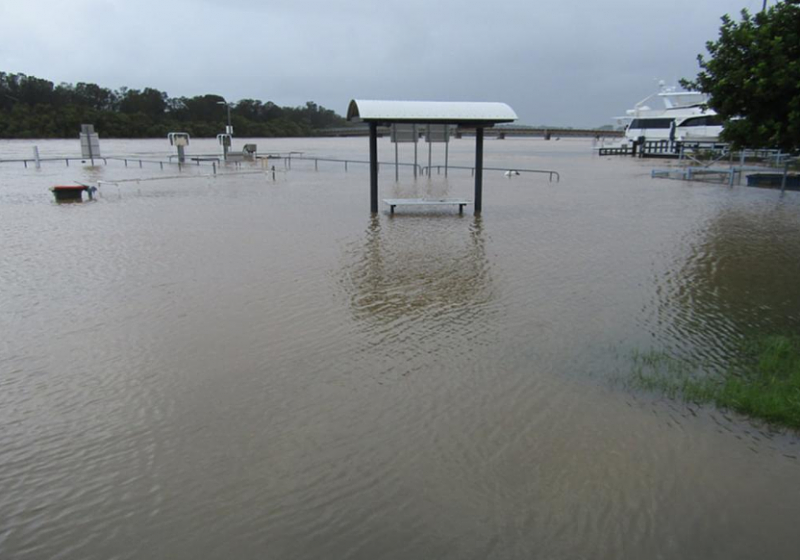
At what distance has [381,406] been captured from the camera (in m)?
5.73

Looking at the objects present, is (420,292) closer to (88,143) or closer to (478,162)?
(478,162)

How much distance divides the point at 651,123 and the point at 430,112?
62365 millimetres

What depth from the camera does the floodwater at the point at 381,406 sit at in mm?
4043

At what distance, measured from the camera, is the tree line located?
96.8m

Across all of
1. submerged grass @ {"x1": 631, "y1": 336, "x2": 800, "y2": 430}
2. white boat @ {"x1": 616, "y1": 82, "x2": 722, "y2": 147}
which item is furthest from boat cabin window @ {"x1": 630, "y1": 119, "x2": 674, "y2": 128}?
submerged grass @ {"x1": 631, "y1": 336, "x2": 800, "y2": 430}

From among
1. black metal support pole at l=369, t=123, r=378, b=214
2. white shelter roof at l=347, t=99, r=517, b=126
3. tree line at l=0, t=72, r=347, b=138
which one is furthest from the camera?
tree line at l=0, t=72, r=347, b=138

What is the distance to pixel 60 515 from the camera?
4.20 meters

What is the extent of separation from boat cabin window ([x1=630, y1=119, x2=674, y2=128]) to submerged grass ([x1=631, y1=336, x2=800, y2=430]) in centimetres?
6919

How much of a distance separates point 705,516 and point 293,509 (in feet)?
9.53

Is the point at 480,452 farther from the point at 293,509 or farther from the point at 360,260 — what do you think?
the point at 360,260

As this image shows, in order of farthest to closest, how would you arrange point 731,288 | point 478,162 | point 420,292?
point 478,162 → point 731,288 → point 420,292

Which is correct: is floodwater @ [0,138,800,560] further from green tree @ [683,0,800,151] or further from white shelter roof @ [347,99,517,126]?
white shelter roof @ [347,99,517,126]

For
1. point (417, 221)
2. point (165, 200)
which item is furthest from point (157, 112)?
point (417, 221)

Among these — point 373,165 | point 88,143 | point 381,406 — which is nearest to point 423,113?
point 373,165
